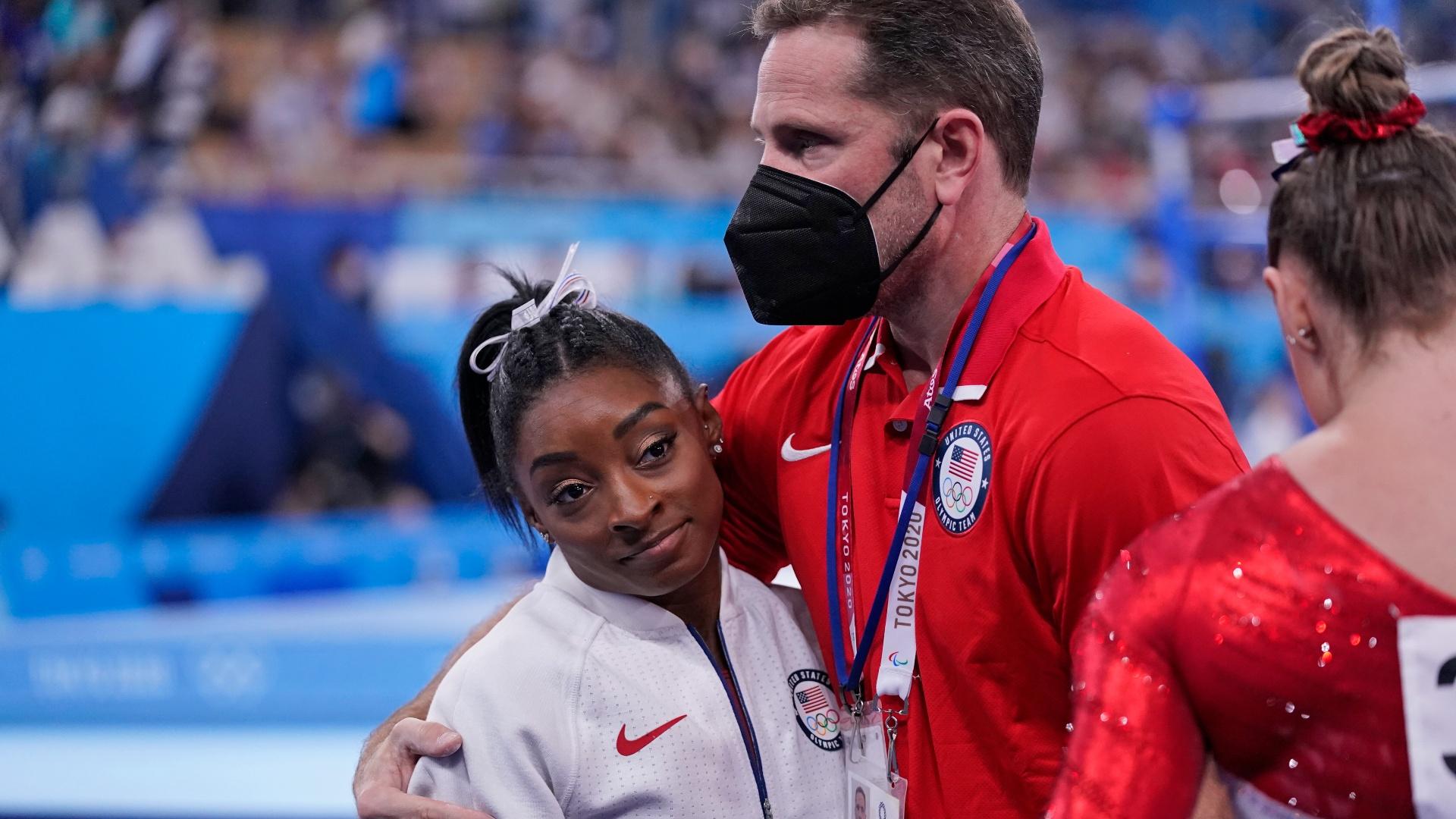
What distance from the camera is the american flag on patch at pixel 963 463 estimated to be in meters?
1.68

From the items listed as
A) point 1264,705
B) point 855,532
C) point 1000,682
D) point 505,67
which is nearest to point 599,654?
point 855,532

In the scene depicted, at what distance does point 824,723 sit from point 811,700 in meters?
0.04

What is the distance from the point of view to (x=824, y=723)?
6.35 ft

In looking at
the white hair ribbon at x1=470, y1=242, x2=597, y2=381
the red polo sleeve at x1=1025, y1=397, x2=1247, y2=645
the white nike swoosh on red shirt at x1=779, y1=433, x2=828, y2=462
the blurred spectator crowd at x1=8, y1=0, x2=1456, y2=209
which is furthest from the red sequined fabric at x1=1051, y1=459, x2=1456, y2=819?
the blurred spectator crowd at x1=8, y1=0, x2=1456, y2=209

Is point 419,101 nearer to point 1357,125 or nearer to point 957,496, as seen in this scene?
point 957,496

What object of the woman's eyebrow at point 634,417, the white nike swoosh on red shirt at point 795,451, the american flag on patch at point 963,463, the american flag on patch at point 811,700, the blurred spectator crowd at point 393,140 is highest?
the blurred spectator crowd at point 393,140

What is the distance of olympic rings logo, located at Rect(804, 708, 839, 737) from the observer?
193cm

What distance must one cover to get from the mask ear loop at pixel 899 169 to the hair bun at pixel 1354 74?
0.62m

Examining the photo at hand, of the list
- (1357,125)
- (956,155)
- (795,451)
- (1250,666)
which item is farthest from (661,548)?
(1357,125)

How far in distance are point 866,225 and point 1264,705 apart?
93cm

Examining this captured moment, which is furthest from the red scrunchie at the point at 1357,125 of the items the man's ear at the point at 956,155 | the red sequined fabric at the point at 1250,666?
the man's ear at the point at 956,155

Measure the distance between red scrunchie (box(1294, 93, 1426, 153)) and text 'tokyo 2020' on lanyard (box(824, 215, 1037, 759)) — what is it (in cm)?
60

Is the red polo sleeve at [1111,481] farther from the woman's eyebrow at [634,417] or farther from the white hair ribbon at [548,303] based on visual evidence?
the white hair ribbon at [548,303]

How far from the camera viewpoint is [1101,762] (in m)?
1.22
